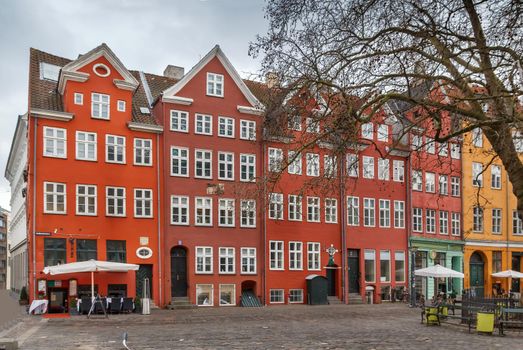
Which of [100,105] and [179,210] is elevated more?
[100,105]

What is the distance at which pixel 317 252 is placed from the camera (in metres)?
40.2

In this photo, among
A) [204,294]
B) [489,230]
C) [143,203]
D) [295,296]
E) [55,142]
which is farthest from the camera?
[489,230]

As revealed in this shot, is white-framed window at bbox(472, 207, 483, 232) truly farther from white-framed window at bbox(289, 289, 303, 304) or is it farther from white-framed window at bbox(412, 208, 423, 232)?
white-framed window at bbox(289, 289, 303, 304)

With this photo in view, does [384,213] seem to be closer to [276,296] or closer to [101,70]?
[276,296]

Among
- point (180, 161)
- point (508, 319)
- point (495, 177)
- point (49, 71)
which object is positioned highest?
point (49, 71)

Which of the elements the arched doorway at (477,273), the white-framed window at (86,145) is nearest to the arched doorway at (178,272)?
the white-framed window at (86,145)

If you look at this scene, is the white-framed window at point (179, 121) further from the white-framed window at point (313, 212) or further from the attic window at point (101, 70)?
the white-framed window at point (313, 212)

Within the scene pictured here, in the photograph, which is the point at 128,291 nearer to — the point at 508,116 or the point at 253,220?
the point at 253,220

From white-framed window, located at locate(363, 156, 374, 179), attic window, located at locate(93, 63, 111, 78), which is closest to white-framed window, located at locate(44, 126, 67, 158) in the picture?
attic window, located at locate(93, 63, 111, 78)

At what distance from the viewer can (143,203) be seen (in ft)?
114

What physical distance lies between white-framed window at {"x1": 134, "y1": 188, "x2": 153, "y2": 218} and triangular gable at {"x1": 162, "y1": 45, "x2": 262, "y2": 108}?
5.51 metres

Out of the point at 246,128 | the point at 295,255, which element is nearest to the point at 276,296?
the point at 295,255

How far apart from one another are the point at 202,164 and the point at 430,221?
18.0 m

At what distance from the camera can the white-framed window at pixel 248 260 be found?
123ft
